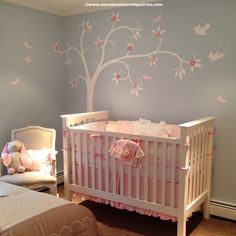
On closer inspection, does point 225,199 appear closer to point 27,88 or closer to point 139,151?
point 139,151

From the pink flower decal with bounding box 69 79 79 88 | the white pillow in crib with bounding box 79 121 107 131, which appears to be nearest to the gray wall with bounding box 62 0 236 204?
the white pillow in crib with bounding box 79 121 107 131

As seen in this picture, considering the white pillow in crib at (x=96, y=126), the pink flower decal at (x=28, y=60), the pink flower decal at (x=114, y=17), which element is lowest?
the white pillow in crib at (x=96, y=126)

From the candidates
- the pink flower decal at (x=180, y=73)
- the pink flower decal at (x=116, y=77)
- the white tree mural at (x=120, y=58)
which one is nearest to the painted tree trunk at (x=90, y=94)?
the white tree mural at (x=120, y=58)

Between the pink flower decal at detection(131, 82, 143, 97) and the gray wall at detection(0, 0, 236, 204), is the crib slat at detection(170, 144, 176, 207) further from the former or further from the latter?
the pink flower decal at detection(131, 82, 143, 97)

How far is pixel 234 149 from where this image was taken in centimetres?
280

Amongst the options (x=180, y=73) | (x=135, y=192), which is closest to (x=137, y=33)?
(x=180, y=73)

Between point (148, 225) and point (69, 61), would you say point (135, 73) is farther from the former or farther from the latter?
point (148, 225)

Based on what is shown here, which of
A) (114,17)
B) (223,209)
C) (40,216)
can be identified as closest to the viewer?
(40,216)

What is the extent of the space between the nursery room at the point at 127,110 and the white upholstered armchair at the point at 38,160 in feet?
0.04

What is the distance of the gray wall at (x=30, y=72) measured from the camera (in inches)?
125

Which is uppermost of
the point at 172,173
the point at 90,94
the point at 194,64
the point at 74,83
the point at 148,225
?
the point at 194,64

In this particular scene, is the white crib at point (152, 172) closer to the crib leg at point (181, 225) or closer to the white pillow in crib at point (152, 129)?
the crib leg at point (181, 225)

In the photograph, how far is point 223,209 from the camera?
2.88 metres

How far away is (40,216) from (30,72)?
2.20m
